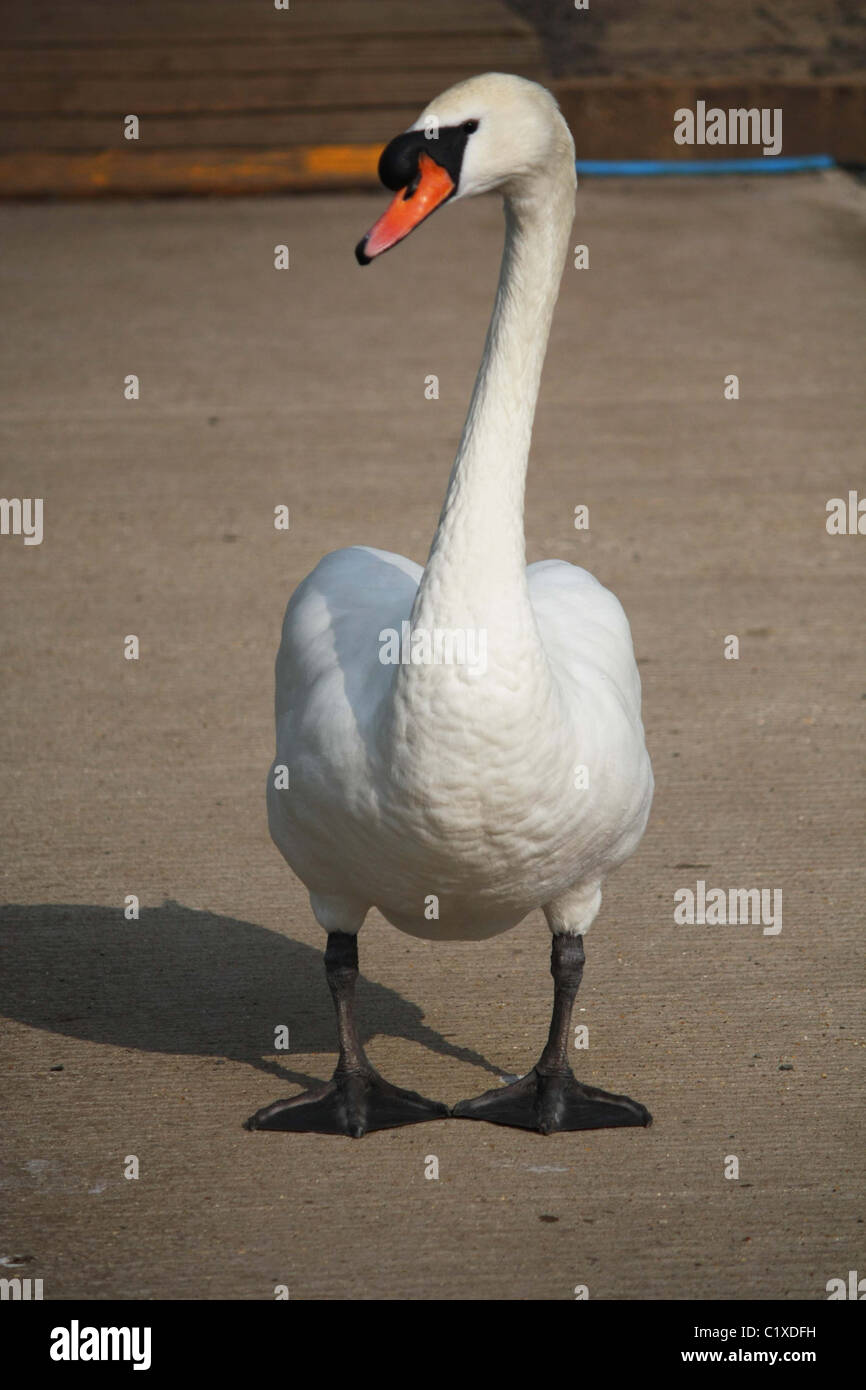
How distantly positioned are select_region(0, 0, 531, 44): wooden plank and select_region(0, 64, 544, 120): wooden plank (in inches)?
39.7

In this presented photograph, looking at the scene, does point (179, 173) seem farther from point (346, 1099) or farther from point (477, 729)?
point (477, 729)

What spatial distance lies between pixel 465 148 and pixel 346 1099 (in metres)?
2.07

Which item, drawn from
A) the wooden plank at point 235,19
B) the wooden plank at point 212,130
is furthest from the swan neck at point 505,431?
the wooden plank at point 235,19

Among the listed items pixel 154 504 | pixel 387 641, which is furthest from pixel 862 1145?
pixel 154 504

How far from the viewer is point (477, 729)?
3.26 m

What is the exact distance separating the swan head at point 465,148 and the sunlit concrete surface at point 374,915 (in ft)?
6.50

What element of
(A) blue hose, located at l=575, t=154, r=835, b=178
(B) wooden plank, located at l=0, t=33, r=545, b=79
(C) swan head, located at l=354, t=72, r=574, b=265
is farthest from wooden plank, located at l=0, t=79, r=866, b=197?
(C) swan head, located at l=354, t=72, r=574, b=265

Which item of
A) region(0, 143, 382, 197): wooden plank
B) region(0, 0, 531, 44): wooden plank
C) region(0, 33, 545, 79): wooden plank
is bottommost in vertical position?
region(0, 143, 382, 197): wooden plank

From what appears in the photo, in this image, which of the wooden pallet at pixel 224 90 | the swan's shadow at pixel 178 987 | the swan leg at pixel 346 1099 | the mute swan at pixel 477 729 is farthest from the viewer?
the wooden pallet at pixel 224 90

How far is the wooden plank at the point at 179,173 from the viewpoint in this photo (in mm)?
13547

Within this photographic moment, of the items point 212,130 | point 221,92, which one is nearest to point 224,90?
point 221,92

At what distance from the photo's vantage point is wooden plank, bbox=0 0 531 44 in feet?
50.6

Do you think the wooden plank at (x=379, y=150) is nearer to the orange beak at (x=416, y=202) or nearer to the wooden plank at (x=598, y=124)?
the wooden plank at (x=598, y=124)

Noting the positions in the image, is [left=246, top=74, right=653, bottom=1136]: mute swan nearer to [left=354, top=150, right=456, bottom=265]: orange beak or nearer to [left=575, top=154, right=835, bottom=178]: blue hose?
[left=354, top=150, right=456, bottom=265]: orange beak
